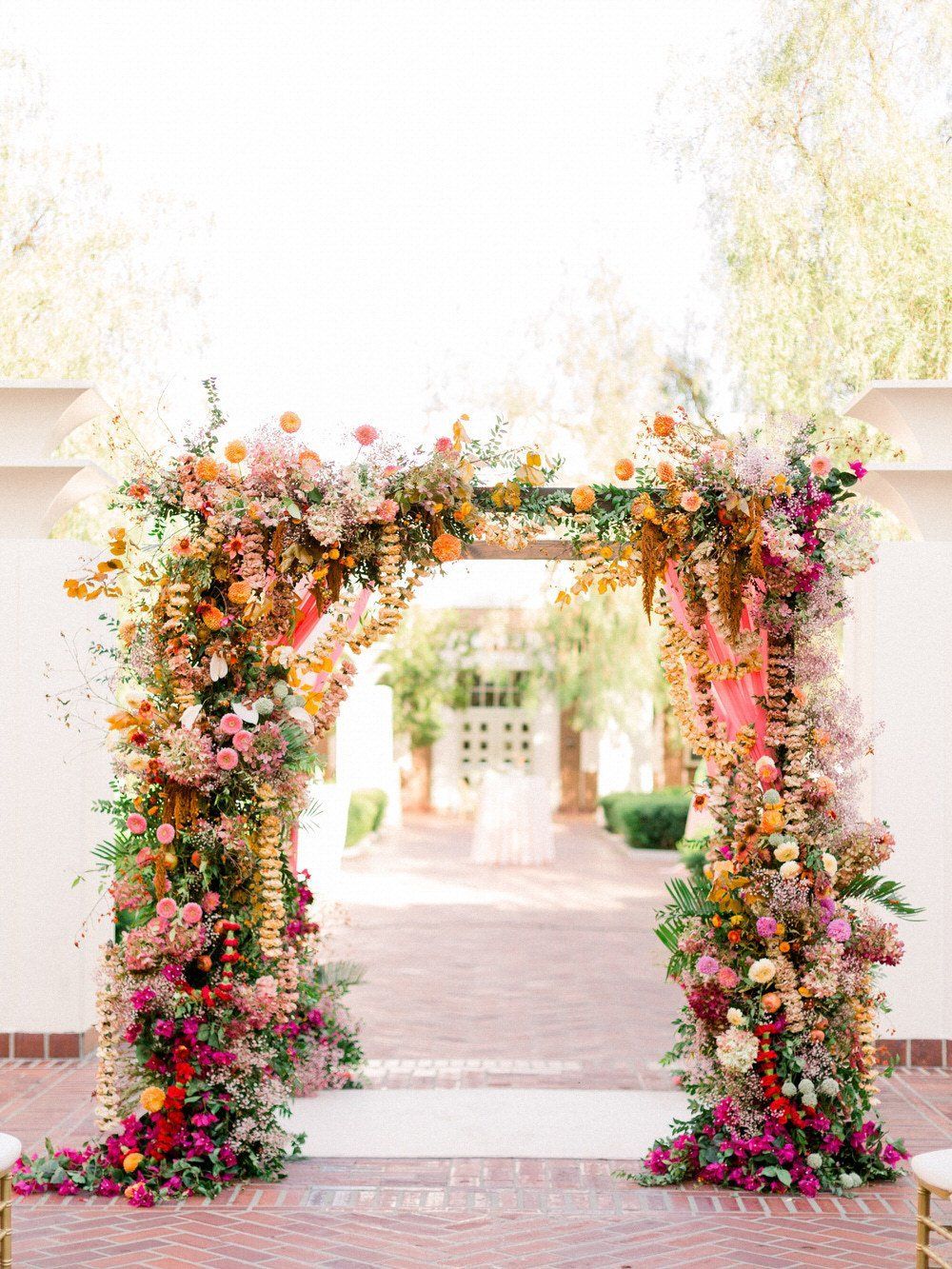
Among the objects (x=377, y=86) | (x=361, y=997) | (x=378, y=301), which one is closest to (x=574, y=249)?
(x=378, y=301)

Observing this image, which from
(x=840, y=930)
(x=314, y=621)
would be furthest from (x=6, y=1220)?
(x=840, y=930)

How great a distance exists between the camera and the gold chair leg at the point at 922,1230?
13.0ft

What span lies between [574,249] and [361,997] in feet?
35.2

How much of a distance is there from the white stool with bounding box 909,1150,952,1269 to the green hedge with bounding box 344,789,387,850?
42.7 feet

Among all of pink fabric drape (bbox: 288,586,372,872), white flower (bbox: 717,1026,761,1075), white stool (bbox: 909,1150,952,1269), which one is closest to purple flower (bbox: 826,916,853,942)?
white flower (bbox: 717,1026,761,1075)

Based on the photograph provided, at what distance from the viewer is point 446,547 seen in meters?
5.37

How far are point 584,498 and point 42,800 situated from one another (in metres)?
3.67

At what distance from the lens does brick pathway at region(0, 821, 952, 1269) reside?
4.57m

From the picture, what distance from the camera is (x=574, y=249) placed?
16.7 metres

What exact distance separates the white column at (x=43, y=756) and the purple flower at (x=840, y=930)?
159 inches

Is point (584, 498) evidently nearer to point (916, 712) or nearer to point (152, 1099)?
point (152, 1099)

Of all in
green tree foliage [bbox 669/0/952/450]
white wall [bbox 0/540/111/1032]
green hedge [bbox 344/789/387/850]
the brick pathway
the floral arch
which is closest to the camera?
the brick pathway

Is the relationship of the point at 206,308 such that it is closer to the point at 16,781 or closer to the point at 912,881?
the point at 16,781

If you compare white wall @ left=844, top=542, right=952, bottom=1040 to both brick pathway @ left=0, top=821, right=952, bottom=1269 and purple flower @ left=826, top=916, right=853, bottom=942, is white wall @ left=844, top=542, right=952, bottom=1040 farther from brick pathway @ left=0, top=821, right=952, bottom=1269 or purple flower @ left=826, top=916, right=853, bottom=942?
purple flower @ left=826, top=916, right=853, bottom=942
